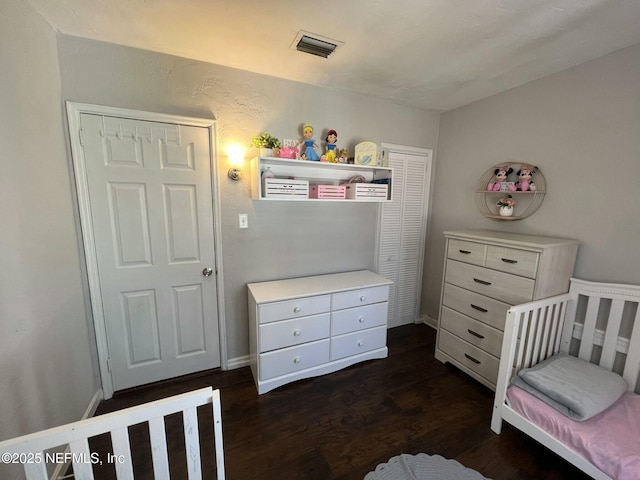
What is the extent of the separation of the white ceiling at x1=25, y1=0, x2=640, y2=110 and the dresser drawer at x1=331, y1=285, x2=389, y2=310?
1.80 m

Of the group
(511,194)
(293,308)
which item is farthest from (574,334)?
(293,308)

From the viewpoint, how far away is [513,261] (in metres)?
1.93

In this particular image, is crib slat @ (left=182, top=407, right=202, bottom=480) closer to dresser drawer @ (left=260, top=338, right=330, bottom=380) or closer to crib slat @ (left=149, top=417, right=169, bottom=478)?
crib slat @ (left=149, top=417, right=169, bottom=478)

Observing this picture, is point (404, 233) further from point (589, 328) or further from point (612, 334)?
point (612, 334)

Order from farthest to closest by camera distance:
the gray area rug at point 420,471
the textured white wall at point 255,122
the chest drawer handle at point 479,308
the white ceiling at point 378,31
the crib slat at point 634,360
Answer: the chest drawer handle at point 479,308 < the textured white wall at point 255,122 < the crib slat at point 634,360 < the white ceiling at point 378,31 < the gray area rug at point 420,471

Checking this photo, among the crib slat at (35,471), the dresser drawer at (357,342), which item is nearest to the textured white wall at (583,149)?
the dresser drawer at (357,342)

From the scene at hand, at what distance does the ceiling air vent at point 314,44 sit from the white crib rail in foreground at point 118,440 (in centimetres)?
194

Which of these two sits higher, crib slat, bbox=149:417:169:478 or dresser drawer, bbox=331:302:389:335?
crib slat, bbox=149:417:169:478

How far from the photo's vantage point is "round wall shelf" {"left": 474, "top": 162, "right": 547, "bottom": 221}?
2.19 m

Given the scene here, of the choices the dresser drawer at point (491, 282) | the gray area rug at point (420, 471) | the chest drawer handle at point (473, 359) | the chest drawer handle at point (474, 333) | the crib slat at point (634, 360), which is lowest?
the chest drawer handle at point (473, 359)

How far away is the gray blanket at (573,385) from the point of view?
4.79ft

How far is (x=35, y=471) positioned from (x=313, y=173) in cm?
223

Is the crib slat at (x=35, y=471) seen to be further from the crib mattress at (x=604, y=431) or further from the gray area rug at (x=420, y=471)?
the crib mattress at (x=604, y=431)

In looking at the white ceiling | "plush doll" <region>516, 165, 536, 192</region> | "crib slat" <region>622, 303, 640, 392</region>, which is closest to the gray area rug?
"crib slat" <region>622, 303, 640, 392</region>
